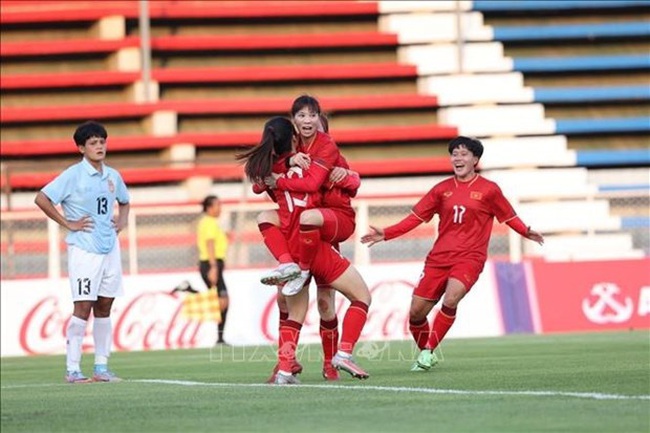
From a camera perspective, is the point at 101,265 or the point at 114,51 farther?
the point at 114,51

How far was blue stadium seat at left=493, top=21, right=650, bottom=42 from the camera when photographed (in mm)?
28781

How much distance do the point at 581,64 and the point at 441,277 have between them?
16.8 m

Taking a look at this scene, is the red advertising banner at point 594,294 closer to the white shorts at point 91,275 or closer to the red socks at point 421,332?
the red socks at point 421,332

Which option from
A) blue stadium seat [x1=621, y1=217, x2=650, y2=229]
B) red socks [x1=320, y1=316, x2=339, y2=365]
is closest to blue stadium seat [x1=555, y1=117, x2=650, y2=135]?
blue stadium seat [x1=621, y1=217, x2=650, y2=229]

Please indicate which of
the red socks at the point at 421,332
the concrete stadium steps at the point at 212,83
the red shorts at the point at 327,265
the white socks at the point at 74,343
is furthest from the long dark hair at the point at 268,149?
the concrete stadium steps at the point at 212,83

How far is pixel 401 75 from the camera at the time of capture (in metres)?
28.5

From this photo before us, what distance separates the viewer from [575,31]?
2895cm

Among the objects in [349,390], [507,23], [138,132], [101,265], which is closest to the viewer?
[349,390]

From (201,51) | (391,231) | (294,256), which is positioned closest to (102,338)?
(294,256)

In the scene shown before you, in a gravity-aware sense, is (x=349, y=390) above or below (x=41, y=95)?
below

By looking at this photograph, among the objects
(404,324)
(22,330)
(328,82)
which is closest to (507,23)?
(328,82)

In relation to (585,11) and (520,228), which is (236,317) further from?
(585,11)

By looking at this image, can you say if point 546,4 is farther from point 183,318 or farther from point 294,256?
point 294,256

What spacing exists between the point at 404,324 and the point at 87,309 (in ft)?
31.7
